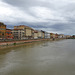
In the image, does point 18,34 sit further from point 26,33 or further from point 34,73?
point 34,73

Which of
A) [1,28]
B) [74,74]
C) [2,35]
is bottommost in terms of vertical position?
[74,74]

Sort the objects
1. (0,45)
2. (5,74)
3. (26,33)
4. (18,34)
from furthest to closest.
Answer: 1. (26,33)
2. (18,34)
3. (0,45)
4. (5,74)

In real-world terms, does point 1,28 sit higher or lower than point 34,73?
higher

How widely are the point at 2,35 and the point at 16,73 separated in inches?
2228

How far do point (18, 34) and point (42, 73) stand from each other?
83262 millimetres

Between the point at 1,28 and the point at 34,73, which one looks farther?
the point at 1,28

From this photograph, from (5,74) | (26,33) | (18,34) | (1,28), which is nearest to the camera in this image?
(5,74)

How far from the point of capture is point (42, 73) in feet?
30.4

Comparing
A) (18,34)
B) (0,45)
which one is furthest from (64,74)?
(18,34)

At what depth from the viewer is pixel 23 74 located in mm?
9023

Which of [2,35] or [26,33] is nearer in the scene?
[2,35]

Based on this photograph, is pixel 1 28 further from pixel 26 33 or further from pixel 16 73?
pixel 16 73

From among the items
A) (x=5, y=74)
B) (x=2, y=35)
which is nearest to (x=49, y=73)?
(x=5, y=74)

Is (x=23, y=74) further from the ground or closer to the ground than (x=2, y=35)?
closer to the ground
